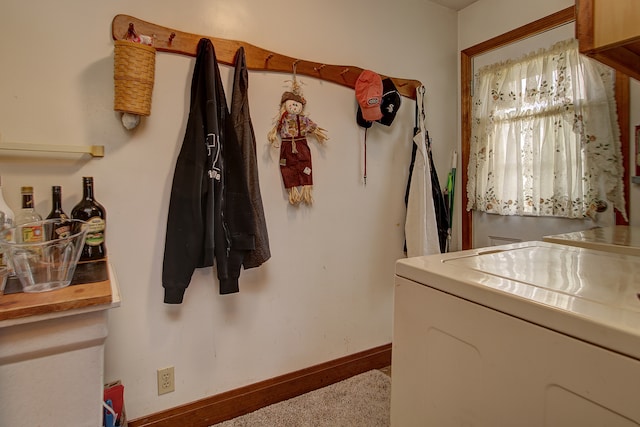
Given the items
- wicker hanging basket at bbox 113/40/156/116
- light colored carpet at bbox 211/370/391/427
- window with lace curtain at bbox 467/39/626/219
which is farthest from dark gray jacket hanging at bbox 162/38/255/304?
window with lace curtain at bbox 467/39/626/219

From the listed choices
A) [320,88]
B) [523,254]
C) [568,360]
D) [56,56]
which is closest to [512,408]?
[568,360]

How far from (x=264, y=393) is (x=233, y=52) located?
69.8 inches

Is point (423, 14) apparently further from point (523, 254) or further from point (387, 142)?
point (523, 254)

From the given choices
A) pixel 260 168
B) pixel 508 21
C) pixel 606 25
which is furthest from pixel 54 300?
pixel 508 21

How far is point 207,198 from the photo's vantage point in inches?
55.7

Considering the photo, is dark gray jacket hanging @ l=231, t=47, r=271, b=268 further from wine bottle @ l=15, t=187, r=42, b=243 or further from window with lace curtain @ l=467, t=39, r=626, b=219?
window with lace curtain @ l=467, t=39, r=626, b=219

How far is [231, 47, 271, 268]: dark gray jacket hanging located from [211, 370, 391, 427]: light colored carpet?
2.65ft

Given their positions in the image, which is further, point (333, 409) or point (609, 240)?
point (333, 409)

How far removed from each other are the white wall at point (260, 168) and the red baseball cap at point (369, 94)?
80 mm

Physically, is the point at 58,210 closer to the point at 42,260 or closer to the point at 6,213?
the point at 6,213

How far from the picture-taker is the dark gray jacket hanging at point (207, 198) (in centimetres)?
139

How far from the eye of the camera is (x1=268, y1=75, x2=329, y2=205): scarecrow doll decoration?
173 cm

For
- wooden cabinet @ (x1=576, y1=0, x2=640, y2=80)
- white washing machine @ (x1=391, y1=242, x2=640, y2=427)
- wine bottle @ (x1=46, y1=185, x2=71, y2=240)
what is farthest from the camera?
wine bottle @ (x1=46, y1=185, x2=71, y2=240)

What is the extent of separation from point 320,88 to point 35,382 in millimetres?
1717
